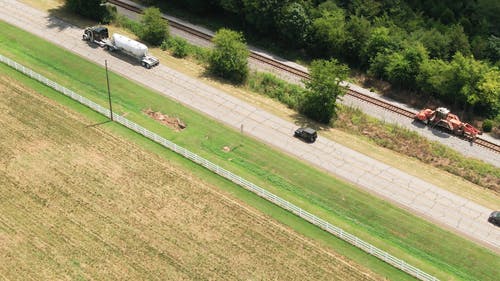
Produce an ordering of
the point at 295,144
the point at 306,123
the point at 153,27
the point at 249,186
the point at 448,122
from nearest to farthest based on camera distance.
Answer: the point at 249,186, the point at 295,144, the point at 306,123, the point at 448,122, the point at 153,27

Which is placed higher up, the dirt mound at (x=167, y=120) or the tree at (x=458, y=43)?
the tree at (x=458, y=43)

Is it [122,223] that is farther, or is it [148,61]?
[148,61]

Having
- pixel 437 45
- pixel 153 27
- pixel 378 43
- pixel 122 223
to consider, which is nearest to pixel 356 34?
pixel 378 43

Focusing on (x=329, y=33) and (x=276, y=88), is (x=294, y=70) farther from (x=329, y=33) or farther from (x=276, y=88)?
(x=329, y=33)

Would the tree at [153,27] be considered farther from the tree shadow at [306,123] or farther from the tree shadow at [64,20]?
the tree shadow at [306,123]

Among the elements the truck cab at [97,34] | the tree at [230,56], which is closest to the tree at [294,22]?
the tree at [230,56]
